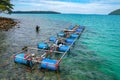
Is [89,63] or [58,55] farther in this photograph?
[58,55]

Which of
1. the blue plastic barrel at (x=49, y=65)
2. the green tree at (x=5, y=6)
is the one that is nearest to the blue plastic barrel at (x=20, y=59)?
the blue plastic barrel at (x=49, y=65)

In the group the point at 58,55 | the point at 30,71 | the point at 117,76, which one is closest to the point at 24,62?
the point at 30,71

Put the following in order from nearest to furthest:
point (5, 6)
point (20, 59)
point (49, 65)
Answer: point (49, 65)
point (20, 59)
point (5, 6)

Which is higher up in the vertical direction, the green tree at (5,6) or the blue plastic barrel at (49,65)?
the green tree at (5,6)

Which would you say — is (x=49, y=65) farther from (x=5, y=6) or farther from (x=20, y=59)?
(x=5, y=6)

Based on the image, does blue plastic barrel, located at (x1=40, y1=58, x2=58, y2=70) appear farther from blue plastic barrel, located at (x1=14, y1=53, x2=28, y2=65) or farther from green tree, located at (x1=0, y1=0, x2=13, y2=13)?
green tree, located at (x1=0, y1=0, x2=13, y2=13)

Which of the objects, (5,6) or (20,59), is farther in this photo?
(5,6)

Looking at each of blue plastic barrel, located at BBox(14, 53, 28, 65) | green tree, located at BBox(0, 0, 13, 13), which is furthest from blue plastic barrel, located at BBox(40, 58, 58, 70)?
green tree, located at BBox(0, 0, 13, 13)

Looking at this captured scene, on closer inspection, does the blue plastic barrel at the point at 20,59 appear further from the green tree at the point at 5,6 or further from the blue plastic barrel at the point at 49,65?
the green tree at the point at 5,6

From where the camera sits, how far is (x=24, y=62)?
21453mm

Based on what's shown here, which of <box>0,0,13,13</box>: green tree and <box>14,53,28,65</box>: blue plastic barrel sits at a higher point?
<box>0,0,13,13</box>: green tree

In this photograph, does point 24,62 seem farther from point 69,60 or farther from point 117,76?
point 117,76

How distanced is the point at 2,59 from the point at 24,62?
4523mm

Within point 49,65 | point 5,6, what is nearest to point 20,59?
point 49,65
